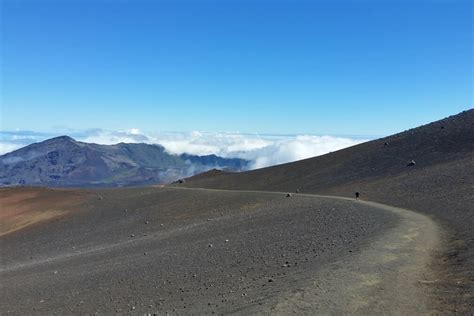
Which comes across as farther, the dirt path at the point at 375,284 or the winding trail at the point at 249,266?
the winding trail at the point at 249,266

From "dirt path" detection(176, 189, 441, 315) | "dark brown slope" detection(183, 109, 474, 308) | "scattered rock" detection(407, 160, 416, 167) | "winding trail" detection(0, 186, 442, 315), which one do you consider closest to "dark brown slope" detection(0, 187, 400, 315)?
"winding trail" detection(0, 186, 442, 315)

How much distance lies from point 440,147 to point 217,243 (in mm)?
28845

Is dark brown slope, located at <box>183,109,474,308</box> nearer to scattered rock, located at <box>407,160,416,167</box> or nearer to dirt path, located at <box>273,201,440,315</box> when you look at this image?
scattered rock, located at <box>407,160,416,167</box>

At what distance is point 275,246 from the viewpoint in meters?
18.0

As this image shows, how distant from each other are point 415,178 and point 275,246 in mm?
19319

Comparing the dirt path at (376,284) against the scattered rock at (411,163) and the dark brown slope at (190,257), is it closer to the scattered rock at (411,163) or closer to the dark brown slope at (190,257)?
the dark brown slope at (190,257)

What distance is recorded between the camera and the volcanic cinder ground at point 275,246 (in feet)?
35.8

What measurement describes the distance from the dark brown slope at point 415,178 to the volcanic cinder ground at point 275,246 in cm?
14

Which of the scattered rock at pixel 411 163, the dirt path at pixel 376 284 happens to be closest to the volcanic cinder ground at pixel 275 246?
the dirt path at pixel 376 284

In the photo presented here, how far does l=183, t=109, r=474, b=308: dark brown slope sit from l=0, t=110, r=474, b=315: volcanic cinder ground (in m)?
0.14

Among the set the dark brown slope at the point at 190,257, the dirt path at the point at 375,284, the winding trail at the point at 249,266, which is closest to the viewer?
the dirt path at the point at 375,284


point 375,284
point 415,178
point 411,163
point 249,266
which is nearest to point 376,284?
point 375,284

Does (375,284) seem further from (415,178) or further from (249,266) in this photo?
(415,178)

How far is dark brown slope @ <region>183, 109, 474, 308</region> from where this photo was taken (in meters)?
16.9
